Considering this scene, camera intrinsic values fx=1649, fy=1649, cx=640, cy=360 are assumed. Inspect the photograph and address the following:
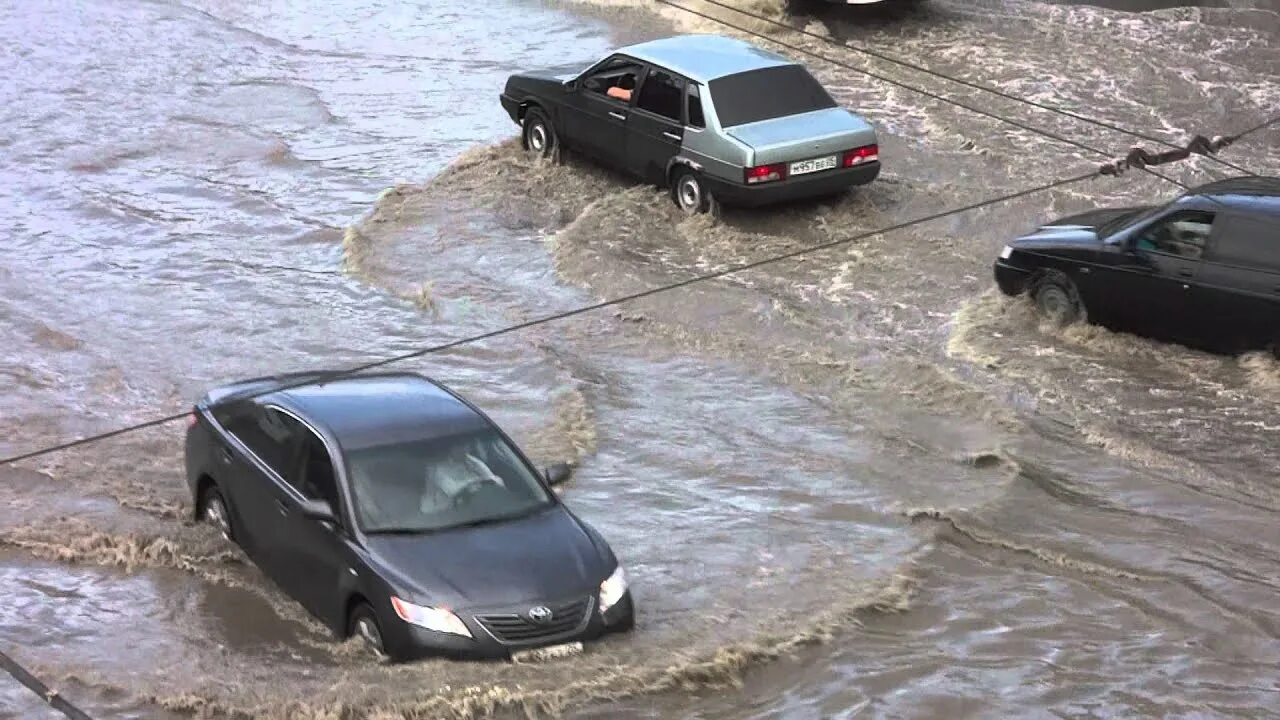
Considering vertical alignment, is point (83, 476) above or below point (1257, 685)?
below

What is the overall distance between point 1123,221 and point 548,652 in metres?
7.57

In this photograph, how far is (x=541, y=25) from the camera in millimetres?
27234

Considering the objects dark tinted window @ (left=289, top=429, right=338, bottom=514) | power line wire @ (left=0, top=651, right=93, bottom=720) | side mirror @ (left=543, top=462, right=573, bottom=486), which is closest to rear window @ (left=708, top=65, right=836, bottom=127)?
side mirror @ (left=543, top=462, right=573, bottom=486)

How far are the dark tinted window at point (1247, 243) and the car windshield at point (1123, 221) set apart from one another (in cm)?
69

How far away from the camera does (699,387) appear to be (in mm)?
13148

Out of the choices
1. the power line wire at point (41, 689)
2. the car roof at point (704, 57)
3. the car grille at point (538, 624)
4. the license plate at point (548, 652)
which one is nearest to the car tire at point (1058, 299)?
the car roof at point (704, 57)

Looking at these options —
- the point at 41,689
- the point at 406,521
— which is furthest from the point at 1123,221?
the point at 41,689

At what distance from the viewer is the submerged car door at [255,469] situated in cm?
934

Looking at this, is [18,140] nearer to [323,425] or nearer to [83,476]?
[83,476]

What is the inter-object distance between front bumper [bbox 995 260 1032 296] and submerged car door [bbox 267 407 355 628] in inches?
277

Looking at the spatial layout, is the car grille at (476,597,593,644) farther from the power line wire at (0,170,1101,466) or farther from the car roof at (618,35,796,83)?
the car roof at (618,35,796,83)

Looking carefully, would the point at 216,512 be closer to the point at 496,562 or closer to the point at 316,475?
the point at 316,475

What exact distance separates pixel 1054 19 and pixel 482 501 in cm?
1780

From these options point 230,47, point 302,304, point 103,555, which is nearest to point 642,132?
point 302,304
